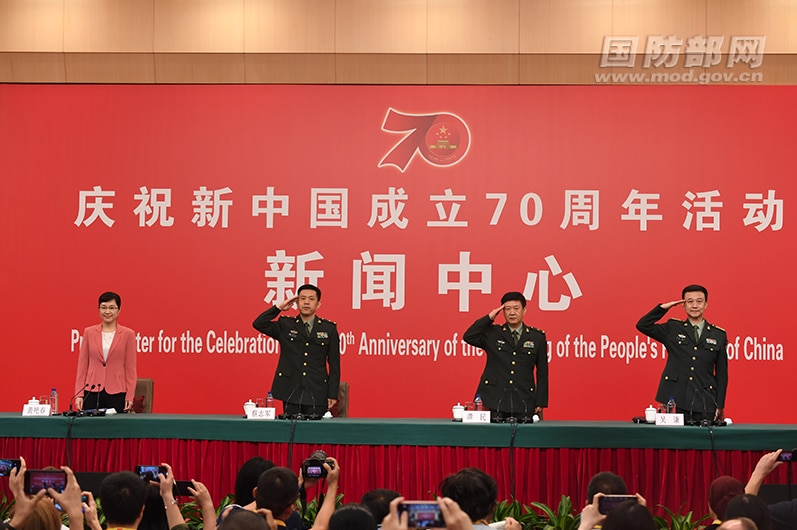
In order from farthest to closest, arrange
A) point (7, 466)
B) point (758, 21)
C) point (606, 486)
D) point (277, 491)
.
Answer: point (758, 21)
point (606, 486)
point (7, 466)
point (277, 491)

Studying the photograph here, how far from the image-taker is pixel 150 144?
7547 millimetres

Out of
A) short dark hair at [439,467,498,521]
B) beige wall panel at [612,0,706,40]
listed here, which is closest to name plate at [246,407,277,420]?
short dark hair at [439,467,498,521]

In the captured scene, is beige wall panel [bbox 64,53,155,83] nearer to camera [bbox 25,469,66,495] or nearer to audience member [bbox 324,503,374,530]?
camera [bbox 25,469,66,495]

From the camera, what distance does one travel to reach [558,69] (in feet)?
24.1

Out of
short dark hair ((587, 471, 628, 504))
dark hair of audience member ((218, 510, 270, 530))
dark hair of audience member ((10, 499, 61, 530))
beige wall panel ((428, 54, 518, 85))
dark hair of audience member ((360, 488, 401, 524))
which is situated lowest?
dark hair of audience member ((360, 488, 401, 524))

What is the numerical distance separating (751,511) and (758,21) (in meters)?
5.40

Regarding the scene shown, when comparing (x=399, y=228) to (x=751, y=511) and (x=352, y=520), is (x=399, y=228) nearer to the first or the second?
(x=751, y=511)

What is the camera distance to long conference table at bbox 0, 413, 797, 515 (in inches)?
189

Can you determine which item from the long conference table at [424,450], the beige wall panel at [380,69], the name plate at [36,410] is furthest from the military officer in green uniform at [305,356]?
the beige wall panel at [380,69]

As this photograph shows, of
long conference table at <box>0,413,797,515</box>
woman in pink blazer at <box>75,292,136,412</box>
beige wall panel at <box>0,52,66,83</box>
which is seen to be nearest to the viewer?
long conference table at <box>0,413,797,515</box>

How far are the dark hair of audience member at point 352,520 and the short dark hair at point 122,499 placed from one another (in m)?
0.58

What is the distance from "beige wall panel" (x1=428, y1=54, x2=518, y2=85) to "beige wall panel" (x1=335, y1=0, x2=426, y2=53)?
0.57 feet

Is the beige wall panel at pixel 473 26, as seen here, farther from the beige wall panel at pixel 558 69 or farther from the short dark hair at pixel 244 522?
the short dark hair at pixel 244 522

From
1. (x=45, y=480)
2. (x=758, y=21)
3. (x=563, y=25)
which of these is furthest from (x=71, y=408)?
(x=758, y=21)
